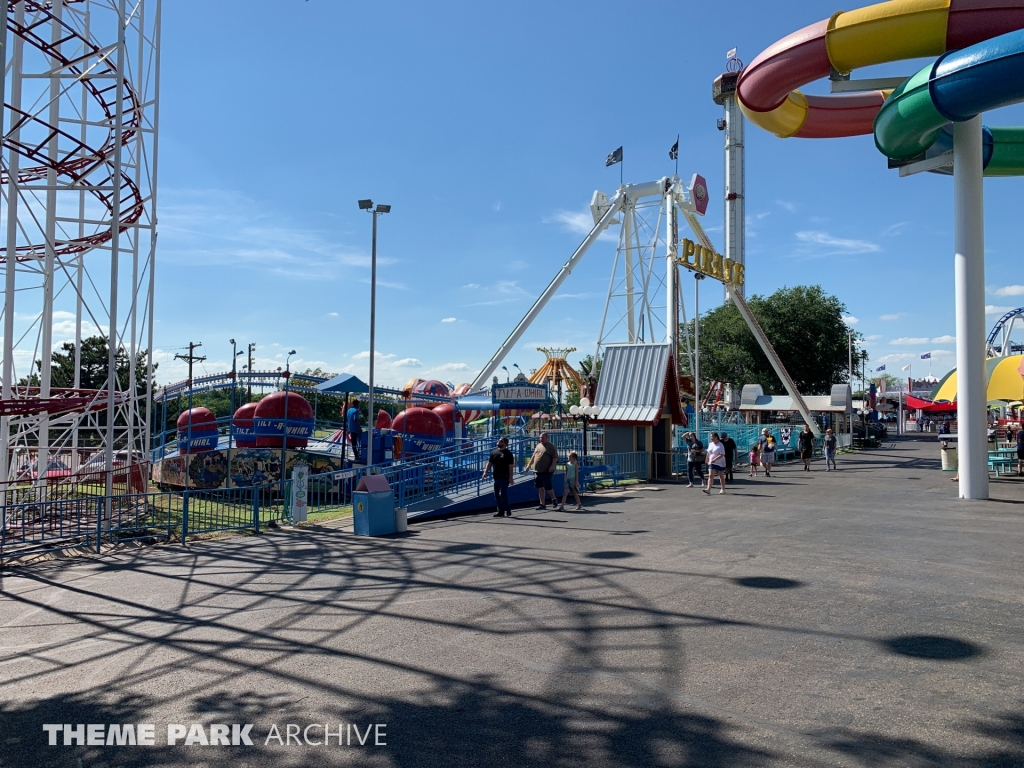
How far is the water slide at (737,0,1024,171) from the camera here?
15.3m

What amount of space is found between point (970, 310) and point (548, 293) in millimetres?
25277

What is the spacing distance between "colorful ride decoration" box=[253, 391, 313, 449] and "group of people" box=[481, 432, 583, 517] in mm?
7186

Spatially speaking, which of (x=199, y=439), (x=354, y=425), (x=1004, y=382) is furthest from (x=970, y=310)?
(x=199, y=439)

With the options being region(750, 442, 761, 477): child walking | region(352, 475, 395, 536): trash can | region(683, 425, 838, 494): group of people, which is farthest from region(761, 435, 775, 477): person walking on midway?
region(352, 475, 395, 536): trash can

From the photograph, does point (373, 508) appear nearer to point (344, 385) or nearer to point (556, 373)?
point (344, 385)

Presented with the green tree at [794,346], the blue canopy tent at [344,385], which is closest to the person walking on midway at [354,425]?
the blue canopy tent at [344,385]

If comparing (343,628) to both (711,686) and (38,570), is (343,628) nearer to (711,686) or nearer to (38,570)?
(711,686)

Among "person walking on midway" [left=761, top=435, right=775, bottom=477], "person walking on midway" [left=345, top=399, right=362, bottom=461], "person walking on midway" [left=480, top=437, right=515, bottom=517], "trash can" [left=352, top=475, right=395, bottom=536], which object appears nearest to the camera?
"trash can" [left=352, top=475, right=395, bottom=536]

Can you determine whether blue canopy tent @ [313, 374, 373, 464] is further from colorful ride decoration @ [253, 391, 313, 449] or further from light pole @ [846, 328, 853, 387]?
light pole @ [846, 328, 853, 387]

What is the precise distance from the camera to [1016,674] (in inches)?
227

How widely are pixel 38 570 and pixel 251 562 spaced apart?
316cm

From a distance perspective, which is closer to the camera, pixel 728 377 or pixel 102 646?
pixel 102 646

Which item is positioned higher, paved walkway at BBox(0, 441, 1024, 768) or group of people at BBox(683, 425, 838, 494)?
group of people at BBox(683, 425, 838, 494)

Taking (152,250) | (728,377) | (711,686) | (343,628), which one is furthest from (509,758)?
(728,377)
